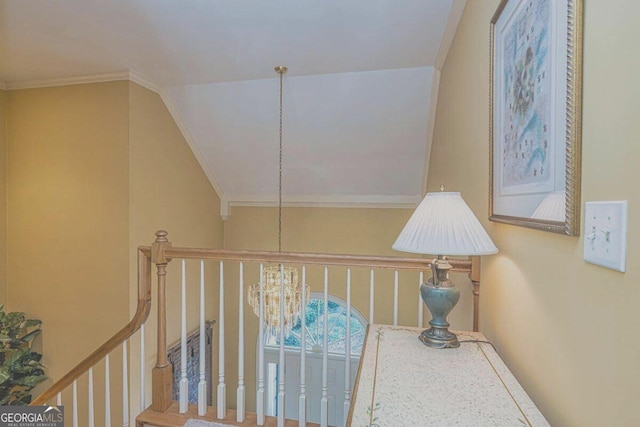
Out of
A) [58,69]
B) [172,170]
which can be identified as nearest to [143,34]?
[58,69]

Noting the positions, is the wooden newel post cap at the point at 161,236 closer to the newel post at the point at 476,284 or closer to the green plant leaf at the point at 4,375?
the newel post at the point at 476,284

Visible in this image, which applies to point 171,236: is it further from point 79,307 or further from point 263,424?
point 263,424

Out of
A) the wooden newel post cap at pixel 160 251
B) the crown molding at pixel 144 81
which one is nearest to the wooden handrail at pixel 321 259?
the wooden newel post cap at pixel 160 251

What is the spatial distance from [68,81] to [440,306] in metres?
3.45

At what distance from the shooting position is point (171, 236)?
331cm

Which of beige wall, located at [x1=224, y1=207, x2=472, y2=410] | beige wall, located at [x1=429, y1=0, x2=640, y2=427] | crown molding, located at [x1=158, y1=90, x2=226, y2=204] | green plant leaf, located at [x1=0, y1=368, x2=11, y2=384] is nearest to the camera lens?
beige wall, located at [x1=429, y1=0, x2=640, y2=427]

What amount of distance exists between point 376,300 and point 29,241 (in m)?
3.71

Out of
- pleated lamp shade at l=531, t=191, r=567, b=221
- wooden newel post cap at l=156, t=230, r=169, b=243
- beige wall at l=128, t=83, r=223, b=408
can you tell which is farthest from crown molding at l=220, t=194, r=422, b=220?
pleated lamp shade at l=531, t=191, r=567, b=221

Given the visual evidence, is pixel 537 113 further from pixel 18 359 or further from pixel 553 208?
pixel 18 359

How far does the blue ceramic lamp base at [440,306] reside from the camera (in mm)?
1172

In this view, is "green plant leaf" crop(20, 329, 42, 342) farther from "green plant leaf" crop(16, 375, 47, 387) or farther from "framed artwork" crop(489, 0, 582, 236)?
"framed artwork" crop(489, 0, 582, 236)

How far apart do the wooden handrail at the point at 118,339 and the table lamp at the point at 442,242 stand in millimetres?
1565

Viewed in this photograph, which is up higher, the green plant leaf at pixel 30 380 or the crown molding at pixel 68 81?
the crown molding at pixel 68 81

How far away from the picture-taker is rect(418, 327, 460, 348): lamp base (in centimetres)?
116
